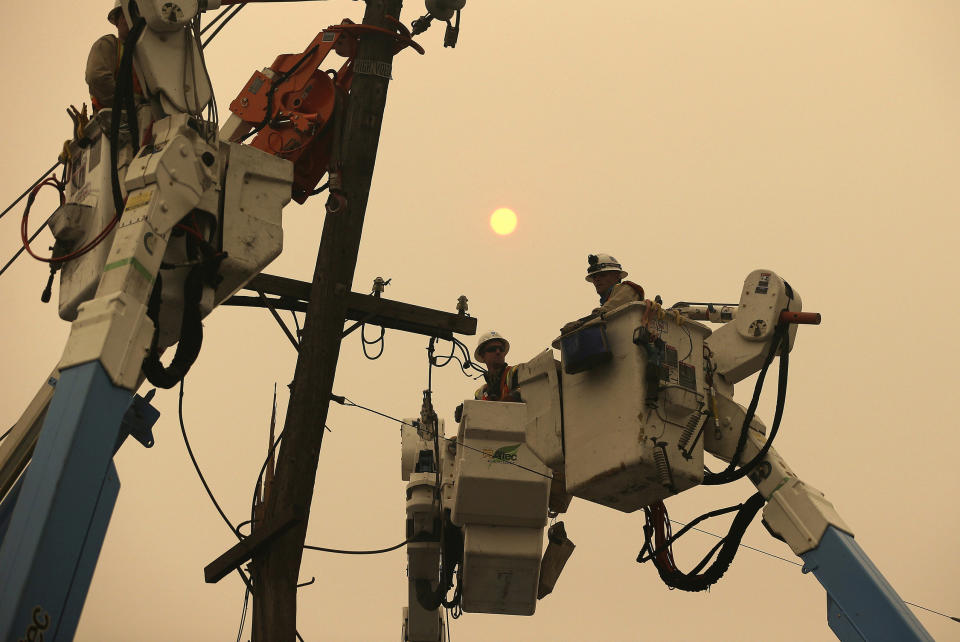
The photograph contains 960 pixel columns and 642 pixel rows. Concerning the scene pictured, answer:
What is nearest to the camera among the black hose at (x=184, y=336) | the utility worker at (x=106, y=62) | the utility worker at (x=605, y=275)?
the black hose at (x=184, y=336)

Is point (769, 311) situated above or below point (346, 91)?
below

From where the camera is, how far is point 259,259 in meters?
6.22

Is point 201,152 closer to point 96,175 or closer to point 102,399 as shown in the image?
point 96,175

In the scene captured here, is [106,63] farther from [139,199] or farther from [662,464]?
[662,464]

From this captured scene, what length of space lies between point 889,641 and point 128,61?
604 centimetres

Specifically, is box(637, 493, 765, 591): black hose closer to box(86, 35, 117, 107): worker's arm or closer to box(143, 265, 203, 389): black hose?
box(143, 265, 203, 389): black hose

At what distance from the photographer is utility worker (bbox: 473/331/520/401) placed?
11.4m

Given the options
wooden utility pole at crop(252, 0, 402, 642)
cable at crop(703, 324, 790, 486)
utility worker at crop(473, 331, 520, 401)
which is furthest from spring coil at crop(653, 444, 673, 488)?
utility worker at crop(473, 331, 520, 401)

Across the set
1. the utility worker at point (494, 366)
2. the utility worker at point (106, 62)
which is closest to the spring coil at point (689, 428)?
the utility worker at point (494, 366)

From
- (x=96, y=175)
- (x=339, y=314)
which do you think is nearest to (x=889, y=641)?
(x=339, y=314)

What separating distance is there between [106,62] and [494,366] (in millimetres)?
6174

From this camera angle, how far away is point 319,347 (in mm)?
8406

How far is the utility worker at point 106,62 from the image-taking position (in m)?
6.41

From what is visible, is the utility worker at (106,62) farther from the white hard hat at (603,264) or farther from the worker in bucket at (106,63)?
the white hard hat at (603,264)
